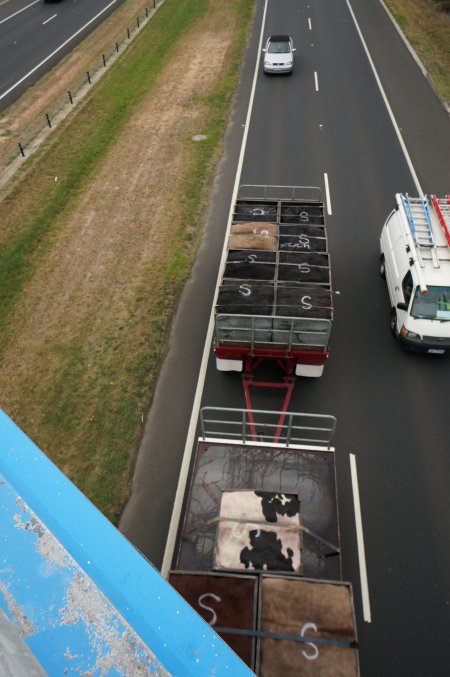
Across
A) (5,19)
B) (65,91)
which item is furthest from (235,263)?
(5,19)

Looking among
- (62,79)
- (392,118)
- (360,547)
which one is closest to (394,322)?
(360,547)

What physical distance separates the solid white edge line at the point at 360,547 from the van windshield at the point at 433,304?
4.21m

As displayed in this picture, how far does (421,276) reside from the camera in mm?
11305

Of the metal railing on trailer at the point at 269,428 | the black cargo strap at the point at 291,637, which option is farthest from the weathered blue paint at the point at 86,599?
the metal railing on trailer at the point at 269,428

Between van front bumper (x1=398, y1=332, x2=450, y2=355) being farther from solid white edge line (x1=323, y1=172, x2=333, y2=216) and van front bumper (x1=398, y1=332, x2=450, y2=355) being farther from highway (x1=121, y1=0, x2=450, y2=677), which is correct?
solid white edge line (x1=323, y1=172, x2=333, y2=216)

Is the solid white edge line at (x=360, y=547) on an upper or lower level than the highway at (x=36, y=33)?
lower

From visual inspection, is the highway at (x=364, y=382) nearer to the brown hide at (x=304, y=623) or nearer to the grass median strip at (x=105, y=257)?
the grass median strip at (x=105, y=257)

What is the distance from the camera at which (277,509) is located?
305 inches

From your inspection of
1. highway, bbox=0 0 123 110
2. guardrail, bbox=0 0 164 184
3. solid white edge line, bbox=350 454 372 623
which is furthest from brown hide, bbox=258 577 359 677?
highway, bbox=0 0 123 110

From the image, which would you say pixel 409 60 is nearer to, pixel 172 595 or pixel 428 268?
pixel 428 268

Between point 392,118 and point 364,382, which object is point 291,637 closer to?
point 364,382

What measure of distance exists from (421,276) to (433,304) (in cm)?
81

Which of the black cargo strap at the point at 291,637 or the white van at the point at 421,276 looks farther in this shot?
the white van at the point at 421,276

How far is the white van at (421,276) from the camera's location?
11367 millimetres
